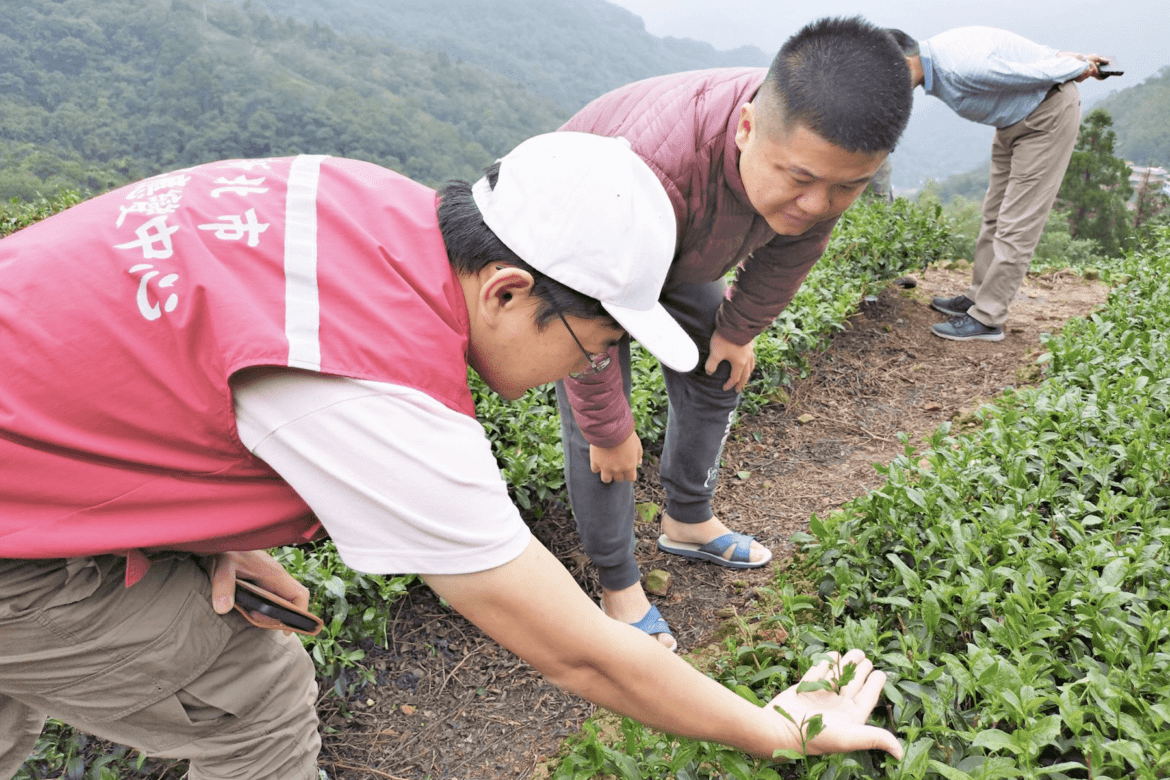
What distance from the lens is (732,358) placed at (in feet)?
8.28

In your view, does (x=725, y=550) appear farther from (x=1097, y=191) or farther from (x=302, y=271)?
(x=1097, y=191)

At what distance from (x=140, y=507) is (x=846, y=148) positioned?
1575 millimetres

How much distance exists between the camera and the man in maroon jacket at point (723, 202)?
181 centimetres

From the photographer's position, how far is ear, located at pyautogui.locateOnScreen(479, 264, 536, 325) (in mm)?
1213

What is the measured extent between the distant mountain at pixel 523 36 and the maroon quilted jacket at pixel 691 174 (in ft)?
279

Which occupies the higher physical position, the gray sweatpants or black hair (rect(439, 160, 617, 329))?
black hair (rect(439, 160, 617, 329))

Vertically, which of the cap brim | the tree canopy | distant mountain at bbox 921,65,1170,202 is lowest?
distant mountain at bbox 921,65,1170,202

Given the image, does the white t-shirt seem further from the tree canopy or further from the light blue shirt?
the tree canopy

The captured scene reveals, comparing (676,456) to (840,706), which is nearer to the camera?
(840,706)

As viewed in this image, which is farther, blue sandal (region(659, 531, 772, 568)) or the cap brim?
blue sandal (region(659, 531, 772, 568))

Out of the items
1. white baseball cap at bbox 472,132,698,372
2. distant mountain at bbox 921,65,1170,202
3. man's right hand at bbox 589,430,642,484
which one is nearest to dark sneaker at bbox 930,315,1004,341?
man's right hand at bbox 589,430,642,484

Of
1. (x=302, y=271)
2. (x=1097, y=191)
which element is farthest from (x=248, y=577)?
(x=1097, y=191)

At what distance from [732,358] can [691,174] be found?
2.43ft

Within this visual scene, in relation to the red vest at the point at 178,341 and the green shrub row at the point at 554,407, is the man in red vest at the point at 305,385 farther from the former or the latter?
the green shrub row at the point at 554,407
